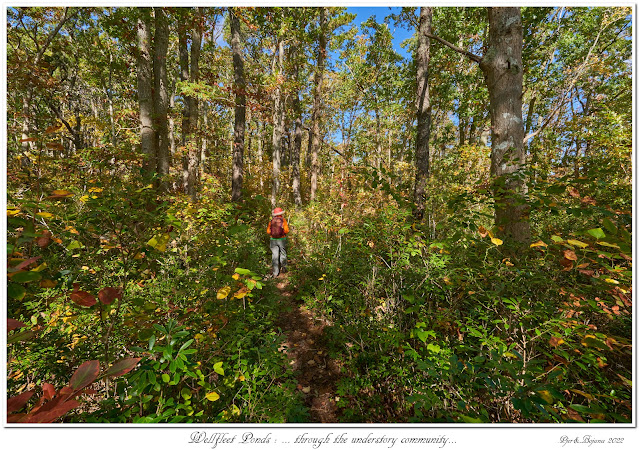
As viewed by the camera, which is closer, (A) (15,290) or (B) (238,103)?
(A) (15,290)

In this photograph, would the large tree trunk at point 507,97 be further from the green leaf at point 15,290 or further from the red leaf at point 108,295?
the green leaf at point 15,290

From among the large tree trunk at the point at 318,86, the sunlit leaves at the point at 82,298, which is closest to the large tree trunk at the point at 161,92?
the sunlit leaves at the point at 82,298

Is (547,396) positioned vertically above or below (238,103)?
below

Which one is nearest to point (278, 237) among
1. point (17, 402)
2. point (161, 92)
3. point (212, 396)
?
point (212, 396)

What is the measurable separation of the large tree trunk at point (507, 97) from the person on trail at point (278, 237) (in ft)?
14.3

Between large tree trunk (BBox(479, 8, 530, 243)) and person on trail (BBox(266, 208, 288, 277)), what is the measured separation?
171 inches

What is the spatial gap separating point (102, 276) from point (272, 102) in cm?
1027

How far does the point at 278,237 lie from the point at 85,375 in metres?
4.80

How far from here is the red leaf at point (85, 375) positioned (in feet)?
3.35

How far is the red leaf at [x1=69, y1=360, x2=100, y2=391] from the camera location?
102 centimetres

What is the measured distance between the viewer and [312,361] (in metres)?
3.16

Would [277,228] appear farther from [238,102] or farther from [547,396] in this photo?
[238,102]
